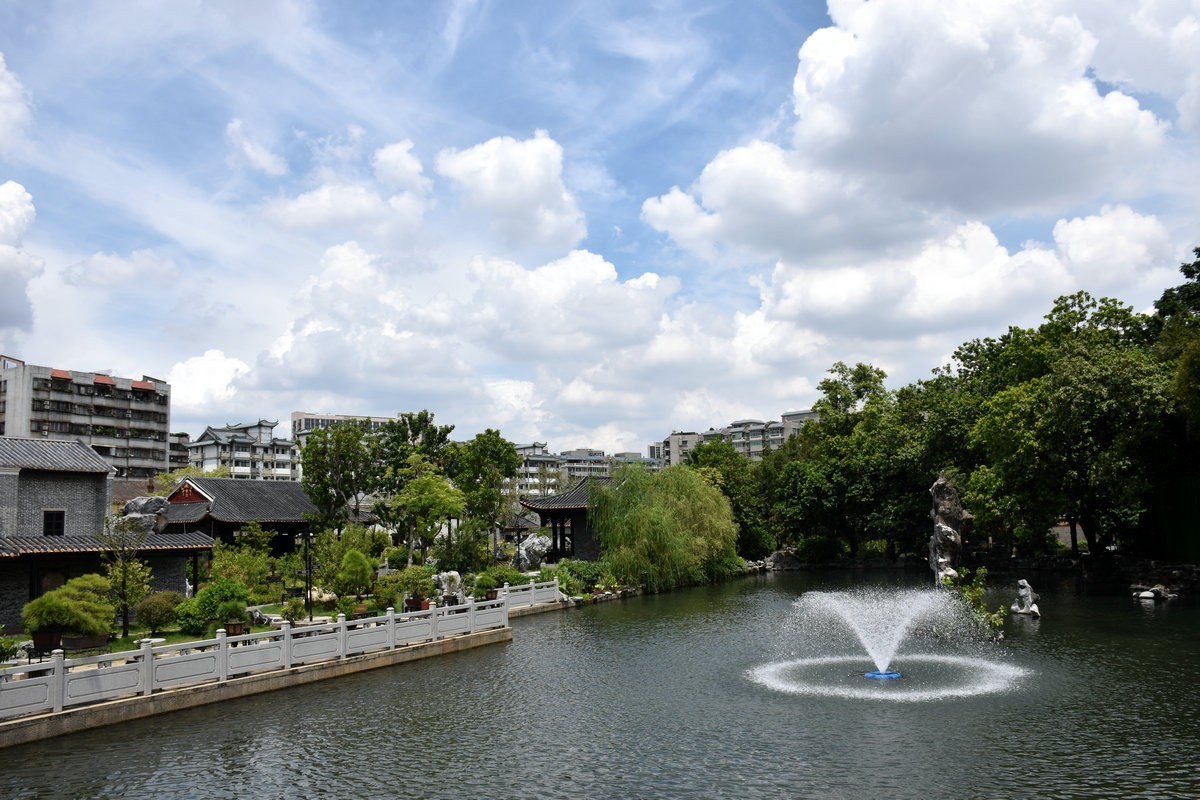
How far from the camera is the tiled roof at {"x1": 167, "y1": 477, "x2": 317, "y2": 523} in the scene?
42.8 meters

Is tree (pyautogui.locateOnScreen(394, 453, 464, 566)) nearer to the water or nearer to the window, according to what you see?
the window

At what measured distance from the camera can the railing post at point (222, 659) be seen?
58.5ft

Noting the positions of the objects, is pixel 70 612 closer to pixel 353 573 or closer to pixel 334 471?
pixel 353 573

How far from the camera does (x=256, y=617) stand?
27844 mm

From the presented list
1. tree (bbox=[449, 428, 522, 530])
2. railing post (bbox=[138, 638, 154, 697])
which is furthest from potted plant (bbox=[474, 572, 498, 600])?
railing post (bbox=[138, 638, 154, 697])

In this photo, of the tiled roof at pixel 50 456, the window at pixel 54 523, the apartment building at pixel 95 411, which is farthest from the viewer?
the apartment building at pixel 95 411

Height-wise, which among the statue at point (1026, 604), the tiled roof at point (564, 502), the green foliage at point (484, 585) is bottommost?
the statue at point (1026, 604)

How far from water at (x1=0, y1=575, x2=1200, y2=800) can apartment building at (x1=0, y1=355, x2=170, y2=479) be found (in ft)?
228

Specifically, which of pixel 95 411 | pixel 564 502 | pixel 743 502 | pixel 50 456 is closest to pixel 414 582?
pixel 50 456

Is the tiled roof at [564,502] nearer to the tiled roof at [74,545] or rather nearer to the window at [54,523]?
the tiled roof at [74,545]

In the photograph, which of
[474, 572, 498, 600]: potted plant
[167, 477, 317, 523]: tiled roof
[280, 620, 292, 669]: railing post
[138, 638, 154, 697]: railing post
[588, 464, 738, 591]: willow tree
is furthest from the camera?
[167, 477, 317, 523]: tiled roof

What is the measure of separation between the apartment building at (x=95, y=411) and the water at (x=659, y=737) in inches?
2731

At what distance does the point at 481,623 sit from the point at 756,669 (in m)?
9.04

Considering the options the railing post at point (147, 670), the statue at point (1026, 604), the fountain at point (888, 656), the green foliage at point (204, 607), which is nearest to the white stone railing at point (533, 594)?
the fountain at point (888, 656)
